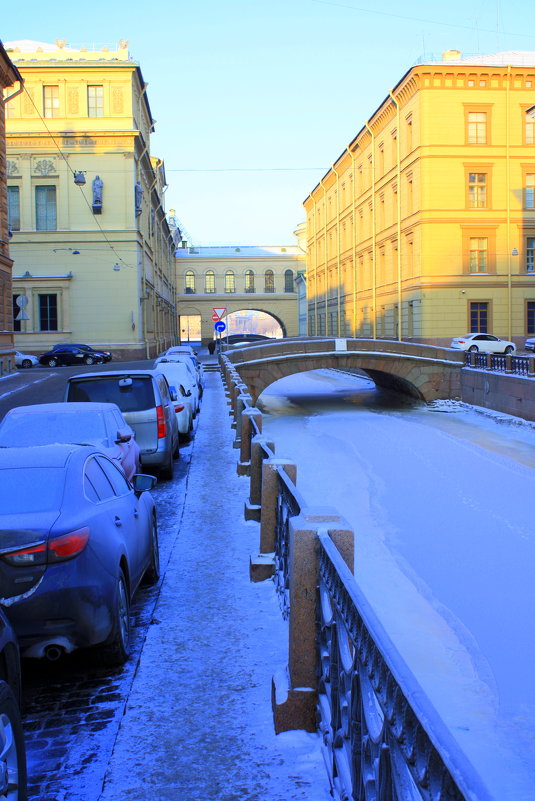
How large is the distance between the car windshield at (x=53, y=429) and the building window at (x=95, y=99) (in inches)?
1651

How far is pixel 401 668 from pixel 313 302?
7270 centimetres

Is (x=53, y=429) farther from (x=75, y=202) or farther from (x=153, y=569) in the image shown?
(x=75, y=202)

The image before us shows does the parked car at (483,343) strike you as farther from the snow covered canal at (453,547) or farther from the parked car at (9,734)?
the parked car at (9,734)

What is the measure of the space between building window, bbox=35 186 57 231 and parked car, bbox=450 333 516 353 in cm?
2351

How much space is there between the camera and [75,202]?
47.5 meters

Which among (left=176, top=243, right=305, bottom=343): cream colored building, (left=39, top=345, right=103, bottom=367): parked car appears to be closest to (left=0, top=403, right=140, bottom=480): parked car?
(left=39, top=345, right=103, bottom=367): parked car

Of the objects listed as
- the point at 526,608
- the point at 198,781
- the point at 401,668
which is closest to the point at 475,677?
the point at 526,608

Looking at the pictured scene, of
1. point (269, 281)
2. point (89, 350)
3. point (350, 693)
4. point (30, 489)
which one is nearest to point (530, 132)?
point (89, 350)

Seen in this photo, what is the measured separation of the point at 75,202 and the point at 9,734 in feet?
154

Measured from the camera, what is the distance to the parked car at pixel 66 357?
43844mm

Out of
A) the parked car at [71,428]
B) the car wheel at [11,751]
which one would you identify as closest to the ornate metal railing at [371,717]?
the car wheel at [11,751]

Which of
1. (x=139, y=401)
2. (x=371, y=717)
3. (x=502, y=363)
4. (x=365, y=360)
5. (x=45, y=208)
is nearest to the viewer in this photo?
(x=371, y=717)

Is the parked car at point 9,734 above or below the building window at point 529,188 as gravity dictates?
below

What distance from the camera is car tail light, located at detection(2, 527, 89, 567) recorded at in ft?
16.1
